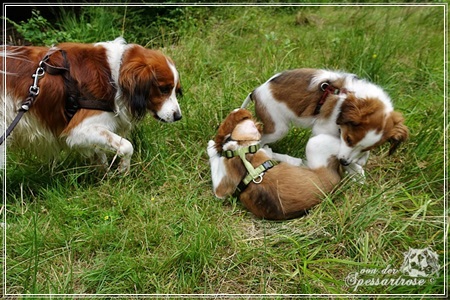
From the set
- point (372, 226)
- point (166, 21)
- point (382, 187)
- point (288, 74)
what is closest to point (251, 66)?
point (288, 74)

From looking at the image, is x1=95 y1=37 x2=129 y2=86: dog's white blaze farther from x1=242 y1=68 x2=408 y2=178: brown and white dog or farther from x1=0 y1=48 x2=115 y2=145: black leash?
x1=242 y1=68 x2=408 y2=178: brown and white dog

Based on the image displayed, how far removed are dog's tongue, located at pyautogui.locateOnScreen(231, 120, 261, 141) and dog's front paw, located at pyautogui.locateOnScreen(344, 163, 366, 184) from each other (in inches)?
29.5

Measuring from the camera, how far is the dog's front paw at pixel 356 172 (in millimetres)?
3237

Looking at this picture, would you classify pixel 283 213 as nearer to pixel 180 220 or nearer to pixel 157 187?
pixel 180 220

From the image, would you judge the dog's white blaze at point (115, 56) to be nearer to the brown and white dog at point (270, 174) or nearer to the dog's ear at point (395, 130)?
the brown and white dog at point (270, 174)

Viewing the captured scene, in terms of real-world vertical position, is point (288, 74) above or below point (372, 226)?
above

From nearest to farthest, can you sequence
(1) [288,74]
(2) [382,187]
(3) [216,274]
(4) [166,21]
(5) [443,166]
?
1. (3) [216,274]
2. (2) [382,187]
3. (5) [443,166]
4. (1) [288,74]
5. (4) [166,21]

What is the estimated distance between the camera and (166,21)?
5863 millimetres

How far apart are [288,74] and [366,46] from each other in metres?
1.57

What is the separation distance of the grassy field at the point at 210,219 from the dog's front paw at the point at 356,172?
6 centimetres

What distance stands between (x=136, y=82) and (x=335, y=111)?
1553 mm

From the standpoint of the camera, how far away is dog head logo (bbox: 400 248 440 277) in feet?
8.25

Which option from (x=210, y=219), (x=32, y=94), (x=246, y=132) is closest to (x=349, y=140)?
(x=246, y=132)

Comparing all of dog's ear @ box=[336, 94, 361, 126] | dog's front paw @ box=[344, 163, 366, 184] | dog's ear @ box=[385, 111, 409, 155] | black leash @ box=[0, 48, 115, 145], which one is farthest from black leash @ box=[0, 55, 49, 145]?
dog's ear @ box=[385, 111, 409, 155]
